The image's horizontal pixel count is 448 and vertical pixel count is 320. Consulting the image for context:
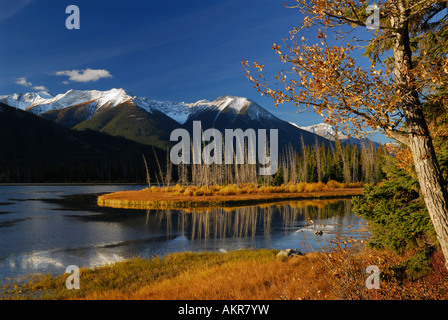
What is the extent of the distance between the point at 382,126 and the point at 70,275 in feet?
53.8

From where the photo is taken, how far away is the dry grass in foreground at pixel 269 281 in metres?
8.12

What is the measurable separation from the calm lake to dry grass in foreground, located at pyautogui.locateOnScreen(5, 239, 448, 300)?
9.57ft

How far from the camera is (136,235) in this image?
100ft

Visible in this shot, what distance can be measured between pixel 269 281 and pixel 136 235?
22438 millimetres

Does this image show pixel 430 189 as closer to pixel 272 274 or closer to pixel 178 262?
pixel 272 274

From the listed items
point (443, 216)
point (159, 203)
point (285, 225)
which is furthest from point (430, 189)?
point (159, 203)

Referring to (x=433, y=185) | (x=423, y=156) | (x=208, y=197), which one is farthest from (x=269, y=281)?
(x=208, y=197)

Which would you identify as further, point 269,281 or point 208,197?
point 208,197

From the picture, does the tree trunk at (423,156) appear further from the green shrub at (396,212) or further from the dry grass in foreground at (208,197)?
the dry grass in foreground at (208,197)

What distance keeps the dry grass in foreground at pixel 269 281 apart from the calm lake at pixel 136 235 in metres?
2.92

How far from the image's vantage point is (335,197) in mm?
69375
